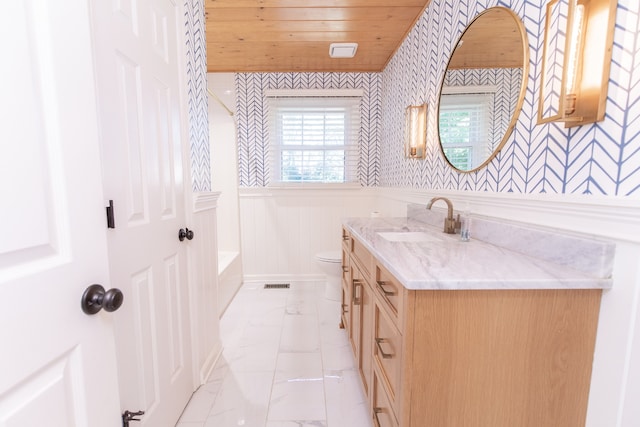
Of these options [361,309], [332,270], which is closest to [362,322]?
[361,309]

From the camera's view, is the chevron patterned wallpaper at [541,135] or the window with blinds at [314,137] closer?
the chevron patterned wallpaper at [541,135]

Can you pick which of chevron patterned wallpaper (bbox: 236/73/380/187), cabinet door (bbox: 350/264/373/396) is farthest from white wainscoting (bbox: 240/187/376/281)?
cabinet door (bbox: 350/264/373/396)

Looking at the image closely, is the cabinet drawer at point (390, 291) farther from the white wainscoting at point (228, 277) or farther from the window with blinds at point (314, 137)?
the window with blinds at point (314, 137)

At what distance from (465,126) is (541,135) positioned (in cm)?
53

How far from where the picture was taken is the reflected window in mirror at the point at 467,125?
4.57ft

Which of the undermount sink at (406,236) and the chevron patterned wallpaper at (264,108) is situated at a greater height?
the chevron patterned wallpaper at (264,108)

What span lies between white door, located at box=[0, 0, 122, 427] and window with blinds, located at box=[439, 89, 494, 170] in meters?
1.54

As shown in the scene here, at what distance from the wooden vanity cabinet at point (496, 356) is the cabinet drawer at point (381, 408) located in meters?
0.16

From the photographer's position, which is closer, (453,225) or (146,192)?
(146,192)

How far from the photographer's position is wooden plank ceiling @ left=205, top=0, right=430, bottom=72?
6.58 feet

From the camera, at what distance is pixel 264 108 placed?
3172mm

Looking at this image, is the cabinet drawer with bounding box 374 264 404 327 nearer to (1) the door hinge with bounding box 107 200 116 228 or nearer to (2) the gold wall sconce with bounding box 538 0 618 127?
(2) the gold wall sconce with bounding box 538 0 618 127

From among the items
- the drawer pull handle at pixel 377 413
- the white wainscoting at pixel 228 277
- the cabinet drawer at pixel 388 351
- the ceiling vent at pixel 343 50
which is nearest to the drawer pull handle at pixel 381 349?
the cabinet drawer at pixel 388 351

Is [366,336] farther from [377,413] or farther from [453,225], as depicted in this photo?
[453,225]
